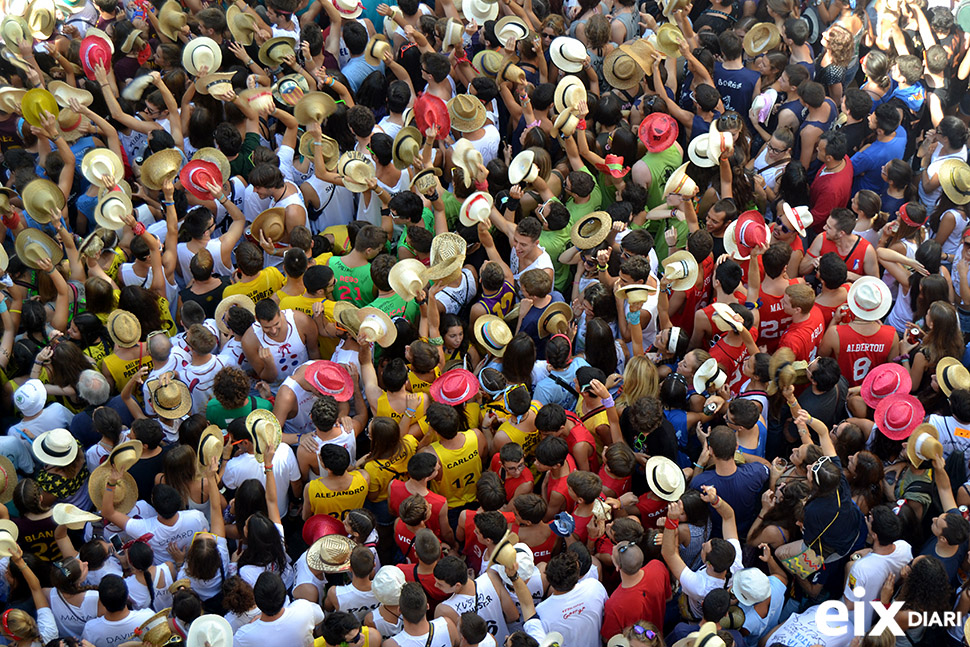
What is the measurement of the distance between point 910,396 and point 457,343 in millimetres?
3679

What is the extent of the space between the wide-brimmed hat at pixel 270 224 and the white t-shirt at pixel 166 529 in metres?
3.02

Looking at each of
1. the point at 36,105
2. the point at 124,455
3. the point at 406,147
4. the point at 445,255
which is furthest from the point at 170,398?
the point at 36,105

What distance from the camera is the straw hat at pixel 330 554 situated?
654 cm

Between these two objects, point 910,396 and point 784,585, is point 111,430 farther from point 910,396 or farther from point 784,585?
point 910,396

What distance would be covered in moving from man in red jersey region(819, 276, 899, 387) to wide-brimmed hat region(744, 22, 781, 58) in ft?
12.2

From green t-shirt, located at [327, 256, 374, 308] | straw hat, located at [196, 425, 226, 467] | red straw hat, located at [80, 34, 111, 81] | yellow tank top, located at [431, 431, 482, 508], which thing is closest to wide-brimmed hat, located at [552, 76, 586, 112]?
green t-shirt, located at [327, 256, 374, 308]

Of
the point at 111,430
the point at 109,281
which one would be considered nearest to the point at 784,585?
the point at 111,430

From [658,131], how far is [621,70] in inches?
45.4

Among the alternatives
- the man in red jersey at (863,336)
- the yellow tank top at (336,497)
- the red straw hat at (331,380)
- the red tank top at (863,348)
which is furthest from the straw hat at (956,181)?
the yellow tank top at (336,497)

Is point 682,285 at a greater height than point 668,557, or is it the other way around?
point 682,285

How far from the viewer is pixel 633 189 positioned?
29.9 feet

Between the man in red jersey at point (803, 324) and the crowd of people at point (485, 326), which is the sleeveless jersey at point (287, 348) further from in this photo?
the man in red jersey at point (803, 324)

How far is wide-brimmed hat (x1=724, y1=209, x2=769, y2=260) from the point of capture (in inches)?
320

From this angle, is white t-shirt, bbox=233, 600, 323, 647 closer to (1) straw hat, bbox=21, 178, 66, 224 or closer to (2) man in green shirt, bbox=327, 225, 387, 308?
(2) man in green shirt, bbox=327, 225, 387, 308
